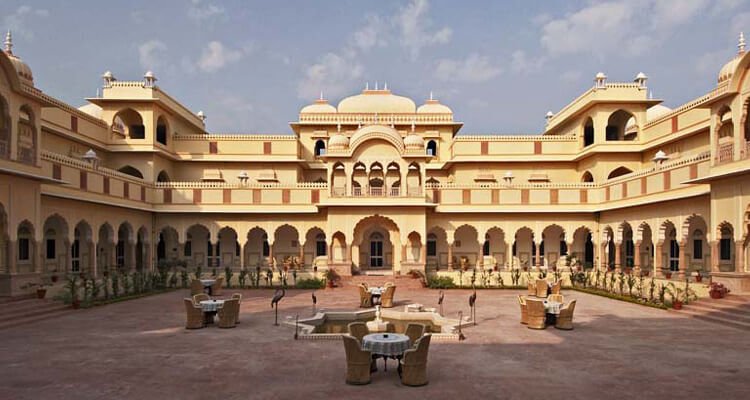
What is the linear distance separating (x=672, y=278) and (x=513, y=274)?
7.26 meters

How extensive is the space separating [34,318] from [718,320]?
2101cm

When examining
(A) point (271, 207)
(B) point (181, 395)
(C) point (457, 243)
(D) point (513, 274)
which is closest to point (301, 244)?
(A) point (271, 207)

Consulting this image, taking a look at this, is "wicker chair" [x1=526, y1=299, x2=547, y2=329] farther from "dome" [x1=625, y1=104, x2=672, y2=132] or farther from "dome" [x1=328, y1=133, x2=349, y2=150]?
"dome" [x1=625, y1=104, x2=672, y2=132]

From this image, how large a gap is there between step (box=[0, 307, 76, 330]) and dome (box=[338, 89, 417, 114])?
70.4 feet

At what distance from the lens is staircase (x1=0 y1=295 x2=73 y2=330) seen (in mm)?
14902

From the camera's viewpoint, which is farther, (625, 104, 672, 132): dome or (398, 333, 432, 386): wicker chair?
(625, 104, 672, 132): dome

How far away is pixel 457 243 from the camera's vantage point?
30812 mm

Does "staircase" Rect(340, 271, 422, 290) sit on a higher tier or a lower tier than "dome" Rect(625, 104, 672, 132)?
lower

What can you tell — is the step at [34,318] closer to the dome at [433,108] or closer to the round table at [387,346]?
the round table at [387,346]

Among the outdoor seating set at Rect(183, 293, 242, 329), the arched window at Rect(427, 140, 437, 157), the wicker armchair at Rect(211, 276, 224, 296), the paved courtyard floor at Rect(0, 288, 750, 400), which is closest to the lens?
the paved courtyard floor at Rect(0, 288, 750, 400)

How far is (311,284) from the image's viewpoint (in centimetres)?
2538

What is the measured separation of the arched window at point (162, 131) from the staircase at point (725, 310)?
28519mm

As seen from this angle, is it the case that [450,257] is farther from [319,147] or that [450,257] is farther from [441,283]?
[319,147]

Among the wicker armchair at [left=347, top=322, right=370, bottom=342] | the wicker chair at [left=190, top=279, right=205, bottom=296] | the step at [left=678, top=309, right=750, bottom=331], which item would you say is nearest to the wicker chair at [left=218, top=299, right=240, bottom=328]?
the wicker armchair at [left=347, top=322, right=370, bottom=342]
